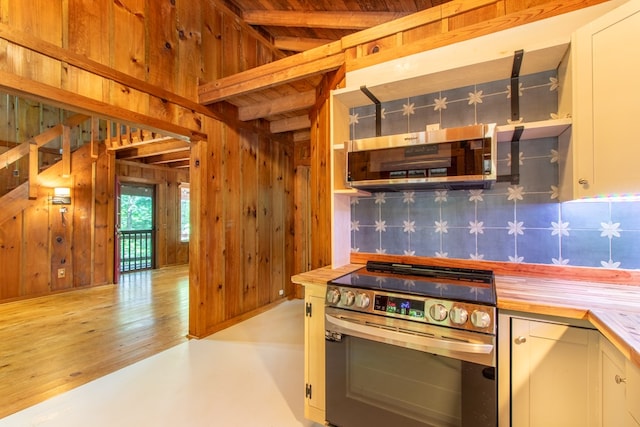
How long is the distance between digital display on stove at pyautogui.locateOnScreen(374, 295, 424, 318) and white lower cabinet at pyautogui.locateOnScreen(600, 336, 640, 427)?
2.11 feet

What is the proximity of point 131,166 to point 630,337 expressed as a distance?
8061mm

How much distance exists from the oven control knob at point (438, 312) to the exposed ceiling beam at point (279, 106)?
2554mm

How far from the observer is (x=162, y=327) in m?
3.39

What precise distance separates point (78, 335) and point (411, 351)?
3.64 metres

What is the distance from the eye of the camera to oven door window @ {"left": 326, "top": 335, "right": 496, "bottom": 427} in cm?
121

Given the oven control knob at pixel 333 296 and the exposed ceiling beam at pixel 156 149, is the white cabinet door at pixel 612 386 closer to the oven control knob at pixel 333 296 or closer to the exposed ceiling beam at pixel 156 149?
the oven control knob at pixel 333 296

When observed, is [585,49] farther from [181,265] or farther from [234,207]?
[181,265]

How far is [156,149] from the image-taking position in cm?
530

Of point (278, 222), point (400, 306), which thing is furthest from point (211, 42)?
point (400, 306)

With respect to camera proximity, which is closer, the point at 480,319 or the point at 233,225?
the point at 480,319

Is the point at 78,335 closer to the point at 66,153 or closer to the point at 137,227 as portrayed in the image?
the point at 66,153

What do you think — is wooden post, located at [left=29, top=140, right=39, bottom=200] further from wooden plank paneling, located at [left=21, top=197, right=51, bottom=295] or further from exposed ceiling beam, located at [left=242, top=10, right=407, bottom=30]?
exposed ceiling beam, located at [left=242, top=10, right=407, bottom=30]

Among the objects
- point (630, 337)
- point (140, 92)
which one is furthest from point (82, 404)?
point (630, 337)

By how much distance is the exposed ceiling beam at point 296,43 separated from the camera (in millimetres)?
3704
